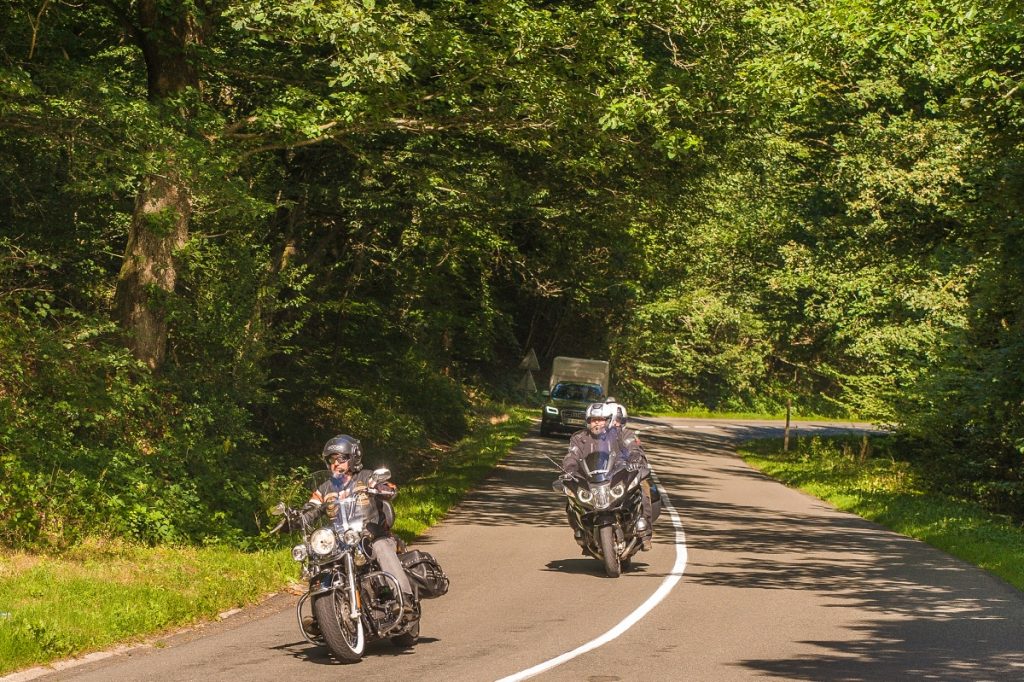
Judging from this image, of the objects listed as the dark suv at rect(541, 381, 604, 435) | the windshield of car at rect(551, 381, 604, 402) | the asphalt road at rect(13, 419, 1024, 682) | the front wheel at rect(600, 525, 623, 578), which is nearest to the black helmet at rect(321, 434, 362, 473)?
the asphalt road at rect(13, 419, 1024, 682)

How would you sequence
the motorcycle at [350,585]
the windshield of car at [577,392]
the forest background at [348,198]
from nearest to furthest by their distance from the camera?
the motorcycle at [350,585] → the forest background at [348,198] → the windshield of car at [577,392]

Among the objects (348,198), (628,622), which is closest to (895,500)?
(348,198)

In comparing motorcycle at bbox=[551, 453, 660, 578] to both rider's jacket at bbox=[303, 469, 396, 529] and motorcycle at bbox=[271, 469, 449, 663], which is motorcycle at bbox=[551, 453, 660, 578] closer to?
motorcycle at bbox=[271, 469, 449, 663]

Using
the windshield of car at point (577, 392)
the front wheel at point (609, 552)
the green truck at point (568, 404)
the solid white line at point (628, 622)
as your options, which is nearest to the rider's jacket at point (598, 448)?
the front wheel at point (609, 552)

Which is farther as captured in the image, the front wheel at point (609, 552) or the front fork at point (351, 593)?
the front wheel at point (609, 552)

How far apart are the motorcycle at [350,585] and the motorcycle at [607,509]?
4.71 metres

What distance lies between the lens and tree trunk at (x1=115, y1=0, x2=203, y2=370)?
59.9 feet

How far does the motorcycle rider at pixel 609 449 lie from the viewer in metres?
15.4

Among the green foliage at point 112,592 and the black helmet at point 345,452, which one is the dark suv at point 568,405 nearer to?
the green foliage at point 112,592

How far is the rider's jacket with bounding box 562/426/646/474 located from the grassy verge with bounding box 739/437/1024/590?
4.80 metres

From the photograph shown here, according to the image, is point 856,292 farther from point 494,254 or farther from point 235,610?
point 235,610

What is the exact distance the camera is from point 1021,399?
23812mm

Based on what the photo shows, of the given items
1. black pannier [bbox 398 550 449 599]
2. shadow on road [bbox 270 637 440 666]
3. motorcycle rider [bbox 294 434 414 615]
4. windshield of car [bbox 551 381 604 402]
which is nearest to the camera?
shadow on road [bbox 270 637 440 666]

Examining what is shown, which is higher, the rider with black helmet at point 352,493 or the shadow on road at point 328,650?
the rider with black helmet at point 352,493
